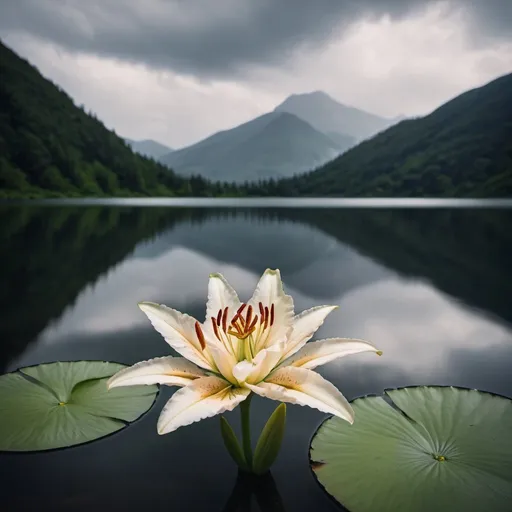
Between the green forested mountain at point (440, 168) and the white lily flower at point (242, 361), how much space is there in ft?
416

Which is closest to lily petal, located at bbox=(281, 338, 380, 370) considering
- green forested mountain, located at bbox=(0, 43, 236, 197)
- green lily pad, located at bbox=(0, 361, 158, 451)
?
green lily pad, located at bbox=(0, 361, 158, 451)

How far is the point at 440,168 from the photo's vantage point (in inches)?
5723

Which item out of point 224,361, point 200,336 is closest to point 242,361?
point 224,361

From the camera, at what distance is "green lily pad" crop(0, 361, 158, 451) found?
2.73m

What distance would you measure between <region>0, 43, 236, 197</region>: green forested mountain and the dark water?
84.8 meters

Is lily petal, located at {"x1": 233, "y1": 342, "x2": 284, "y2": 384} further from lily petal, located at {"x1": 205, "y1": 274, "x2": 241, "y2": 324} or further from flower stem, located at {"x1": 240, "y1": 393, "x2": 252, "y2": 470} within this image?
lily petal, located at {"x1": 205, "y1": 274, "x2": 241, "y2": 324}

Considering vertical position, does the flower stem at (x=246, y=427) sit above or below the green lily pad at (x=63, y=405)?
above

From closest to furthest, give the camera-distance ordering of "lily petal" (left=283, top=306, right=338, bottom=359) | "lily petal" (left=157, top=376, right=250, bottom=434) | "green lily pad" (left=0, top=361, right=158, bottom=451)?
"lily petal" (left=157, top=376, right=250, bottom=434) → "lily petal" (left=283, top=306, right=338, bottom=359) → "green lily pad" (left=0, top=361, right=158, bottom=451)

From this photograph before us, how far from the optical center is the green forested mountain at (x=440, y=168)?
131m

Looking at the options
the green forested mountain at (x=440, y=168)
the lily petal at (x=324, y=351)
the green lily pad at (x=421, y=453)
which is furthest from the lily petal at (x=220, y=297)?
the green forested mountain at (x=440, y=168)

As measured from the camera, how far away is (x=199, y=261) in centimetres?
1248

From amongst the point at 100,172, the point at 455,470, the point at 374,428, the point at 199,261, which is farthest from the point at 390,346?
the point at 100,172

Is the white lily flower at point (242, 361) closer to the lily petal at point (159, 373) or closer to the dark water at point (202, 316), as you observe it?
the lily petal at point (159, 373)

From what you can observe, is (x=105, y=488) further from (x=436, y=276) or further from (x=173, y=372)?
(x=436, y=276)
